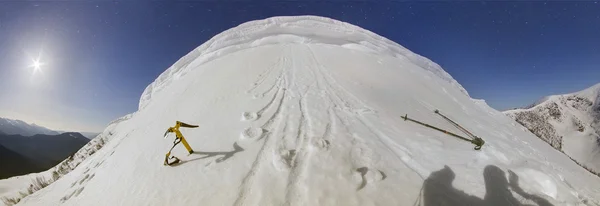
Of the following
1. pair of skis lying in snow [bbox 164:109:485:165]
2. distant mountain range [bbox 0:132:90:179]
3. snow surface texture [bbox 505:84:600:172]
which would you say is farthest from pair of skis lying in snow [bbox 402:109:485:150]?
distant mountain range [bbox 0:132:90:179]

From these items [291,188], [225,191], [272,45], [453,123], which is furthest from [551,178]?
[272,45]

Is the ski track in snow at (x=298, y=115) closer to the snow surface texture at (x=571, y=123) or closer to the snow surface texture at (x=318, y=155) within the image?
the snow surface texture at (x=318, y=155)

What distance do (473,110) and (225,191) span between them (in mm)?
9430

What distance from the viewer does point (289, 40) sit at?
1495cm

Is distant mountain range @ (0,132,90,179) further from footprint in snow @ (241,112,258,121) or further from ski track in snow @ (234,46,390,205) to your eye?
footprint in snow @ (241,112,258,121)

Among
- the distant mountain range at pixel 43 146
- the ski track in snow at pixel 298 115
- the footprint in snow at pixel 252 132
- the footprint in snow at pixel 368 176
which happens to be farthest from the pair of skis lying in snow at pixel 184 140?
the distant mountain range at pixel 43 146

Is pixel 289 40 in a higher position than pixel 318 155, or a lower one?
higher

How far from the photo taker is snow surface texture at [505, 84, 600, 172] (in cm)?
7512

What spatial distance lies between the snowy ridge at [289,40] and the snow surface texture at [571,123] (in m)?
75.1

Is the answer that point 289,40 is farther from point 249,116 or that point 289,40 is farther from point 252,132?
point 252,132

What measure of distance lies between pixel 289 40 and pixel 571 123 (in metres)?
120

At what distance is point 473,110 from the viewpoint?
9.44 meters

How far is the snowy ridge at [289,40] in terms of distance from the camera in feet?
47.4

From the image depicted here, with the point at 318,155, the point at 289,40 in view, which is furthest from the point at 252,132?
the point at 289,40
